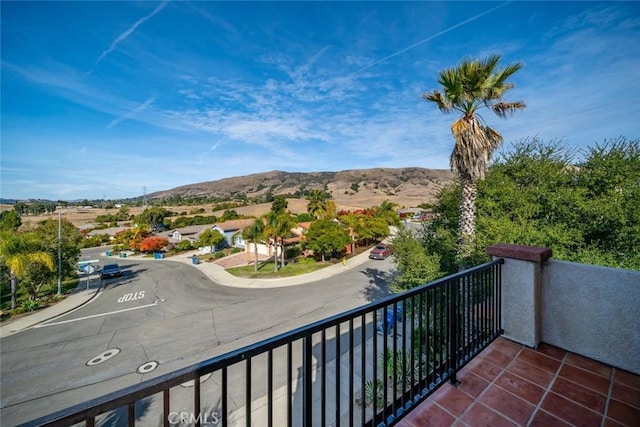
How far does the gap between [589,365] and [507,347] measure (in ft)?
2.43

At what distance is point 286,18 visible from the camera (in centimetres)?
1093

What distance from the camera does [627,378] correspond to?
2.59 metres

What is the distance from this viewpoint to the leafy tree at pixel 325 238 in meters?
23.2

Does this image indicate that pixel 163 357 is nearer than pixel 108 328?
Yes

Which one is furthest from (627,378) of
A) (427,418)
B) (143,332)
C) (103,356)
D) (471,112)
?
(143,332)

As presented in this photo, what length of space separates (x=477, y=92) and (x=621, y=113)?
567 centimetres

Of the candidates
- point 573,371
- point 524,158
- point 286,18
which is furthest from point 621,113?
point 286,18

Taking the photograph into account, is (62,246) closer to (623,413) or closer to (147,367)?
(147,367)

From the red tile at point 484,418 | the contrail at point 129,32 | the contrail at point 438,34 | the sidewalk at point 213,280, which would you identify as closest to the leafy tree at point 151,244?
the sidewalk at point 213,280

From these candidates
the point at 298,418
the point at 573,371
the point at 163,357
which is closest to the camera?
the point at 573,371

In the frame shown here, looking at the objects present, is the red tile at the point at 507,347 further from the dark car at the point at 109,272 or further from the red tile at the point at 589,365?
the dark car at the point at 109,272

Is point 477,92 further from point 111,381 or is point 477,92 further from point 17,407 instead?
point 17,407

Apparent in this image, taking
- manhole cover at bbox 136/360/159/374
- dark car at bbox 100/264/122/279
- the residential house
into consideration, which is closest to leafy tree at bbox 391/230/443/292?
manhole cover at bbox 136/360/159/374

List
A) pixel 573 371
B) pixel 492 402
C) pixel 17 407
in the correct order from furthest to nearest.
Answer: pixel 17 407, pixel 573 371, pixel 492 402
